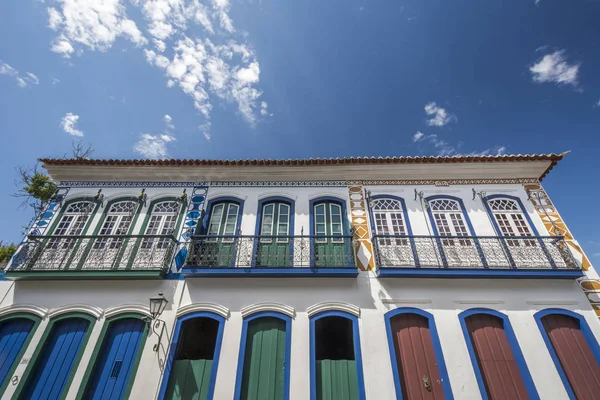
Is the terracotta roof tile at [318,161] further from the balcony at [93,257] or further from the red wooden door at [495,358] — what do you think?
the red wooden door at [495,358]

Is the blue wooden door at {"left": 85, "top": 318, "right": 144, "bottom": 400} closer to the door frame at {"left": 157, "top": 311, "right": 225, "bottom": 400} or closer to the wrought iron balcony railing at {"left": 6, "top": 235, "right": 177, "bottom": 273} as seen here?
the door frame at {"left": 157, "top": 311, "right": 225, "bottom": 400}

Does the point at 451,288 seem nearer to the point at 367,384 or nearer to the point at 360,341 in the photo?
the point at 360,341

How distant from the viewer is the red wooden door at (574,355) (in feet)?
16.6

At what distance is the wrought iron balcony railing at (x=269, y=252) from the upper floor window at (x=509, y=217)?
14.6 ft

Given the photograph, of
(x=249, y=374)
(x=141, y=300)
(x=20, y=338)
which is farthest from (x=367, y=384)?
(x=20, y=338)

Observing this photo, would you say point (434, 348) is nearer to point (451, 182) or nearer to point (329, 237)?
point (329, 237)

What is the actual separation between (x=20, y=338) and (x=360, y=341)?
754 centimetres

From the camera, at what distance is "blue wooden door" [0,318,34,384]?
542cm

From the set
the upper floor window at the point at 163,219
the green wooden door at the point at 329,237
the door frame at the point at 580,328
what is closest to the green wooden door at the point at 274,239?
the green wooden door at the point at 329,237

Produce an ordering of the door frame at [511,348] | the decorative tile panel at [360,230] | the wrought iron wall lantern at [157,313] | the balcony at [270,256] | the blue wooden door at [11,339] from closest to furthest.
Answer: the door frame at [511,348], the blue wooden door at [11,339], the wrought iron wall lantern at [157,313], the balcony at [270,256], the decorative tile panel at [360,230]

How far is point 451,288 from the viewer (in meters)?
6.12

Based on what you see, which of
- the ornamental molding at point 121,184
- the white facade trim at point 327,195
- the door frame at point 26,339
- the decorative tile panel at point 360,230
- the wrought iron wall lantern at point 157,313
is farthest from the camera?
the ornamental molding at point 121,184

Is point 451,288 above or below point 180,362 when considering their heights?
above

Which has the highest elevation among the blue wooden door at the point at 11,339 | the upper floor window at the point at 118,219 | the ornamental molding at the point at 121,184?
the ornamental molding at the point at 121,184
